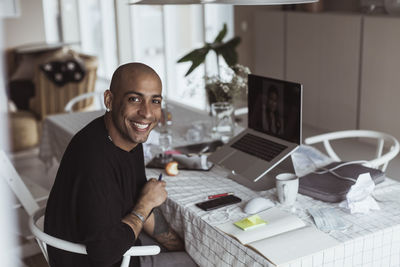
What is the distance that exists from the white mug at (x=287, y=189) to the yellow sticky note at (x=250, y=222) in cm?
19

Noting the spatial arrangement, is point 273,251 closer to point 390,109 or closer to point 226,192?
point 226,192

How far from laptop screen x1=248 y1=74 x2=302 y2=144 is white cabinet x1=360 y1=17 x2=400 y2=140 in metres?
2.51

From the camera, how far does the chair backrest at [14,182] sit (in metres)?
2.60

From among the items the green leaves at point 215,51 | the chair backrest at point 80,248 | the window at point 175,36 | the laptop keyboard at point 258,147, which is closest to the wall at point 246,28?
the window at point 175,36

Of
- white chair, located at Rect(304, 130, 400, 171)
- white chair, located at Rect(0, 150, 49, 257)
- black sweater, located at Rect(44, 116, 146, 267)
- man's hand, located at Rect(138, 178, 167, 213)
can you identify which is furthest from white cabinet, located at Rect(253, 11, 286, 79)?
black sweater, located at Rect(44, 116, 146, 267)

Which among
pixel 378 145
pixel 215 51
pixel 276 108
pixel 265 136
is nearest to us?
pixel 276 108

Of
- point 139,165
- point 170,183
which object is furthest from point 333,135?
point 139,165

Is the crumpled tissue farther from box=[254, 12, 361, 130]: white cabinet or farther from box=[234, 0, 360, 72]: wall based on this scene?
box=[234, 0, 360, 72]: wall

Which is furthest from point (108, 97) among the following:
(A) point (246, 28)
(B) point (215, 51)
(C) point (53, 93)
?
(A) point (246, 28)

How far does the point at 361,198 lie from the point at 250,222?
1.39 feet

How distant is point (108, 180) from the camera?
1.75 meters

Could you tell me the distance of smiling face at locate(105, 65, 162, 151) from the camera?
1.78m

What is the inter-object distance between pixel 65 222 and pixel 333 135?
65.4 inches

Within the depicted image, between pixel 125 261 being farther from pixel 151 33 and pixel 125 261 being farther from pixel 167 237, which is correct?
pixel 151 33
